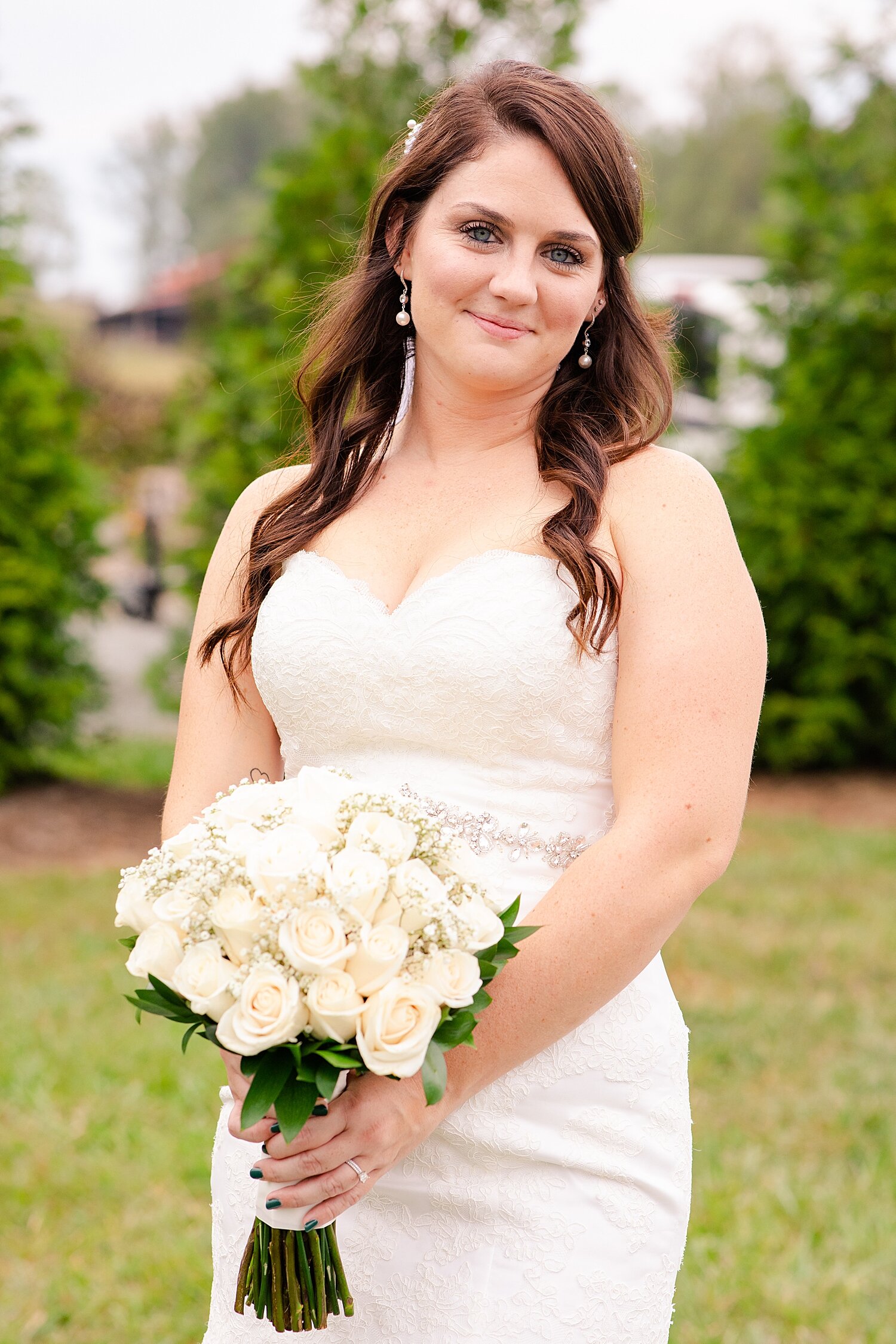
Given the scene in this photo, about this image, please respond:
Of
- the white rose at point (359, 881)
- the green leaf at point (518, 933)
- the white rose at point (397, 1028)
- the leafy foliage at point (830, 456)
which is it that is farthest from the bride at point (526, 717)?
the leafy foliage at point (830, 456)

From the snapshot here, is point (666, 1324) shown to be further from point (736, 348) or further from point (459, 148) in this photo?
point (736, 348)

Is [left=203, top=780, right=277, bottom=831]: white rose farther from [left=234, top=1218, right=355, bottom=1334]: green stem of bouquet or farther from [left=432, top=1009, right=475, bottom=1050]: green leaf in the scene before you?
[left=234, top=1218, right=355, bottom=1334]: green stem of bouquet

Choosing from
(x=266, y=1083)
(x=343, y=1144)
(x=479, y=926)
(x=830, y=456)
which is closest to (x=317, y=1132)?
(x=343, y=1144)

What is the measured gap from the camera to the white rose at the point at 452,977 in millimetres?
1756

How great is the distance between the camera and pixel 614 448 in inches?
92.9

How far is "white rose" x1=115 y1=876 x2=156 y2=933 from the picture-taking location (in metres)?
1.88

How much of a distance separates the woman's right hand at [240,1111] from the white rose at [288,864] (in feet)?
0.91

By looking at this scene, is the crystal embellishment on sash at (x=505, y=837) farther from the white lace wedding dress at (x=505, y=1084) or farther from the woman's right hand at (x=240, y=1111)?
the woman's right hand at (x=240, y=1111)

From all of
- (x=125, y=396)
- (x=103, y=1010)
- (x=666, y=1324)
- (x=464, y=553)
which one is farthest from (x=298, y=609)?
(x=125, y=396)

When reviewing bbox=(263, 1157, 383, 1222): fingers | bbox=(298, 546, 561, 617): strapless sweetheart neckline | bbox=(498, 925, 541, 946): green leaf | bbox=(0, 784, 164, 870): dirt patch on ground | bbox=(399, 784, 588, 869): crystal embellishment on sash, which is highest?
bbox=(298, 546, 561, 617): strapless sweetheart neckline

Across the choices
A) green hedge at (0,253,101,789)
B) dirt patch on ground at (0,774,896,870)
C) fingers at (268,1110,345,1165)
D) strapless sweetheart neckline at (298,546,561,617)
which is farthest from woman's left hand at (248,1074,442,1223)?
green hedge at (0,253,101,789)

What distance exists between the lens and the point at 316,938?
1.72m

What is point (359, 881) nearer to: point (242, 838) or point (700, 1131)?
point (242, 838)

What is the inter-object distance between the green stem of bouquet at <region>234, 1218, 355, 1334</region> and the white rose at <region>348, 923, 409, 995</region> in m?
0.52
